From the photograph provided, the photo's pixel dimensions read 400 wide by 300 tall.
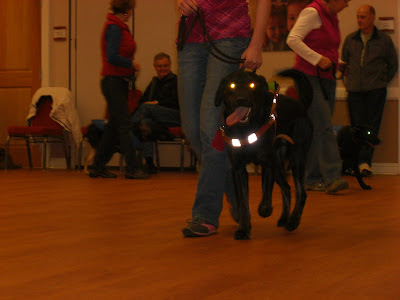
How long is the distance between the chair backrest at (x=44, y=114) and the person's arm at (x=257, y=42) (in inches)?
213

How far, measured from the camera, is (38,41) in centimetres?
839

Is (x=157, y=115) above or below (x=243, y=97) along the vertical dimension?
below

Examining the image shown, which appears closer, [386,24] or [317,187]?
[317,187]

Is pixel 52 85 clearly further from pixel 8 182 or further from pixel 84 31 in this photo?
pixel 8 182

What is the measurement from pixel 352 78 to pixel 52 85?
3.65 m

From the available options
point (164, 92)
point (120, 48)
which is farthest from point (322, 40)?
point (164, 92)

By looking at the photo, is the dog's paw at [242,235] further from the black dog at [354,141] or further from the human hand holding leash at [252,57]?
the black dog at [354,141]

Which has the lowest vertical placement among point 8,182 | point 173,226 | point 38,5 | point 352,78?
point 8,182

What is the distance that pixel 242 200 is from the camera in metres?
2.63

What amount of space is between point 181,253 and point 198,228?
1.24ft

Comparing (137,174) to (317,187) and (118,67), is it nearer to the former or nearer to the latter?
(118,67)

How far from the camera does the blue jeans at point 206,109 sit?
2650 mm

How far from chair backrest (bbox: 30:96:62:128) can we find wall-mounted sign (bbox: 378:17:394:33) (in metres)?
3.74

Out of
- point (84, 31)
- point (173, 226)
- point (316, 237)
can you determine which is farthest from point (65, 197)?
point (84, 31)
